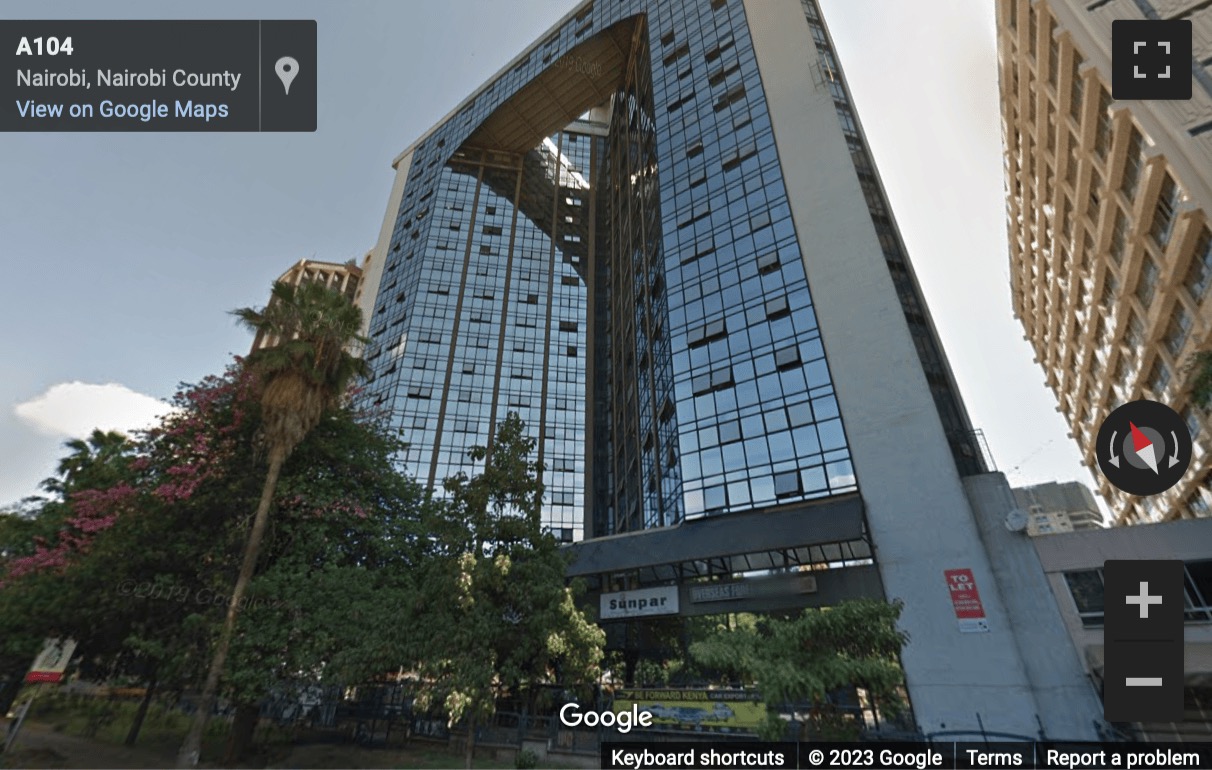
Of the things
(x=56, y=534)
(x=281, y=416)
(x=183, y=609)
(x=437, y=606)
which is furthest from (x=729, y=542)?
(x=56, y=534)

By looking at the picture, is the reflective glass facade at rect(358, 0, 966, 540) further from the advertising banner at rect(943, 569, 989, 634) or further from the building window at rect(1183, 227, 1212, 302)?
the building window at rect(1183, 227, 1212, 302)

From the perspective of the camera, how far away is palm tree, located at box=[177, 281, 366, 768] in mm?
16234

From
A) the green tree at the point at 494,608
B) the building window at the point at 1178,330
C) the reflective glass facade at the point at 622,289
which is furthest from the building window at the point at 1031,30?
the green tree at the point at 494,608

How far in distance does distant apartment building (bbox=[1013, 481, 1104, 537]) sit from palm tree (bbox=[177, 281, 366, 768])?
23.7 metres

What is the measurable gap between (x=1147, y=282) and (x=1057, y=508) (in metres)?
12.5

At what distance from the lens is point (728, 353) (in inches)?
1077

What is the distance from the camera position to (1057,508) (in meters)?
29.2

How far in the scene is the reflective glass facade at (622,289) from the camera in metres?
25.6

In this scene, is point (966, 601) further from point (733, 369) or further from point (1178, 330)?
point (1178, 330)

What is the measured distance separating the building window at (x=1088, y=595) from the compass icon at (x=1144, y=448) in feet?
34.9

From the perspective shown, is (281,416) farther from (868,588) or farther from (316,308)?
(868,588)

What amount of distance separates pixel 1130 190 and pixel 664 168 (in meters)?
24.4

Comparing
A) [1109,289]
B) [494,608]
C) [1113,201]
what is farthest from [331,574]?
[1109,289]

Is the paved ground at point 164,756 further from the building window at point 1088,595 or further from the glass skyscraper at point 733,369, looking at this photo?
the building window at point 1088,595
